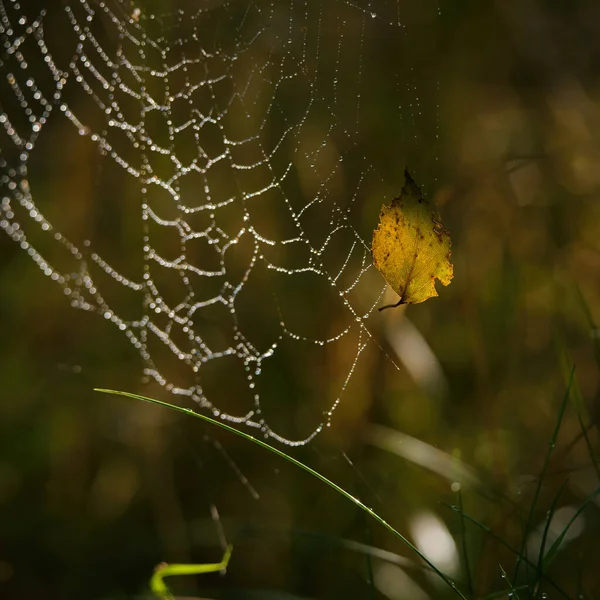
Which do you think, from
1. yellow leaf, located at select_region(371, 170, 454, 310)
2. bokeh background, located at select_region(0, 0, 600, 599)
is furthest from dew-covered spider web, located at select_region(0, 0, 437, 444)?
yellow leaf, located at select_region(371, 170, 454, 310)

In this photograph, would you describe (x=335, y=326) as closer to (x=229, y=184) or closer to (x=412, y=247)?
(x=229, y=184)

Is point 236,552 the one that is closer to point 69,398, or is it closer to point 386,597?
point 386,597

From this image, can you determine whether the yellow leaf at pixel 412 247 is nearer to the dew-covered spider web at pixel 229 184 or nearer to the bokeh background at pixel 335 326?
the bokeh background at pixel 335 326

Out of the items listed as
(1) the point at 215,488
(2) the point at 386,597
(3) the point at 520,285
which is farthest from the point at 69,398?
(3) the point at 520,285

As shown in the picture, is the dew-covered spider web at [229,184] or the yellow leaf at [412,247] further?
the dew-covered spider web at [229,184]

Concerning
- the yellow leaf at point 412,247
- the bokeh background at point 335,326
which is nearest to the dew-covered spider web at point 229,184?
the bokeh background at point 335,326
